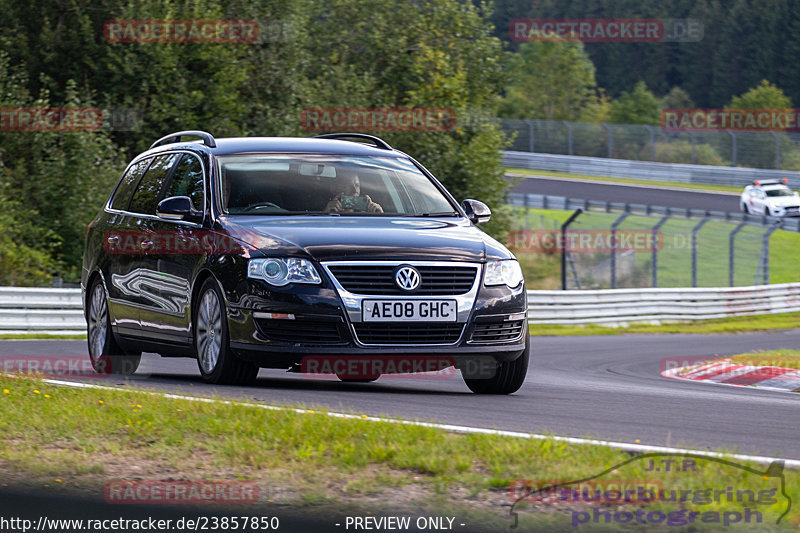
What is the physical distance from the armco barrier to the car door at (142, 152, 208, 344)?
8.55m

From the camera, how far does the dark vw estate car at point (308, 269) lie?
7926 millimetres

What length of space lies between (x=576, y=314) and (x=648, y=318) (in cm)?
244

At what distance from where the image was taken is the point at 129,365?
1049cm

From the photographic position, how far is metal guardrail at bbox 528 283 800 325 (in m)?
23.2

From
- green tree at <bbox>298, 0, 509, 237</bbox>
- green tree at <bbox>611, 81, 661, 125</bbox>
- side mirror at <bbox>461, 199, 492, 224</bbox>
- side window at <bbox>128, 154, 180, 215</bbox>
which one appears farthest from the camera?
green tree at <bbox>611, 81, 661, 125</bbox>

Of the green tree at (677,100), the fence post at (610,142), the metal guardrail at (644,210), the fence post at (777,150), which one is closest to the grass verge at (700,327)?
the metal guardrail at (644,210)

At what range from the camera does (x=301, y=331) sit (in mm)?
7938

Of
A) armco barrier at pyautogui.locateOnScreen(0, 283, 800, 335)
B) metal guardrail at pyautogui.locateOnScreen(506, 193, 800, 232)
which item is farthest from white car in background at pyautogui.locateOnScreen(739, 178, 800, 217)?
armco barrier at pyautogui.locateOnScreen(0, 283, 800, 335)

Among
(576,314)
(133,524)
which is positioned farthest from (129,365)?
(576,314)

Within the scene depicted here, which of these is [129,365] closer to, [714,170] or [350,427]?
[350,427]

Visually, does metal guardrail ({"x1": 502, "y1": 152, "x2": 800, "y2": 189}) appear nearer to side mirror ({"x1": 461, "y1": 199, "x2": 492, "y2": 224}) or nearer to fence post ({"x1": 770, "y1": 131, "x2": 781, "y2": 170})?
fence post ({"x1": 770, "y1": 131, "x2": 781, "y2": 170})

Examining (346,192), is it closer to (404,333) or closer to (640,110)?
(404,333)

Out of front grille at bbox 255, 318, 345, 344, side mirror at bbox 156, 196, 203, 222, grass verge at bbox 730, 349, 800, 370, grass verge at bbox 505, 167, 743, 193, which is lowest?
grass verge at bbox 505, 167, 743, 193

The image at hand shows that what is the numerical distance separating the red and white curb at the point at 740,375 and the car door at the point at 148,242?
6266 mm
